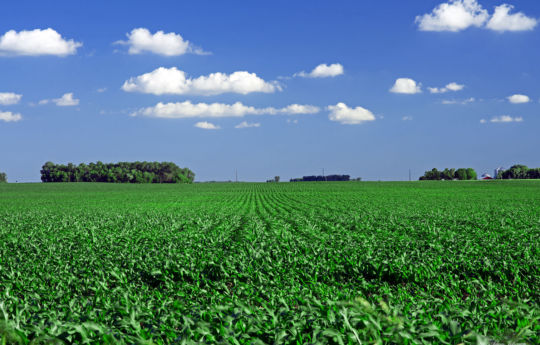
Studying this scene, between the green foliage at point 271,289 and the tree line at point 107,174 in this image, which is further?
the tree line at point 107,174

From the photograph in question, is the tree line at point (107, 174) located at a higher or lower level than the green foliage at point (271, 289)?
higher

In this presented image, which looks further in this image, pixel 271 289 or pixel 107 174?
pixel 107 174

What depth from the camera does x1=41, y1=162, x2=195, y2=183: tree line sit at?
178 m

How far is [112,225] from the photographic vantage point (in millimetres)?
26078

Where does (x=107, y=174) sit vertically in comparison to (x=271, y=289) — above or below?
above

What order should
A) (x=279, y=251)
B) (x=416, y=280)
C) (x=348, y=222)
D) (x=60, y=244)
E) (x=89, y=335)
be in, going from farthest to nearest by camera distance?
(x=348, y=222)
(x=60, y=244)
(x=279, y=251)
(x=416, y=280)
(x=89, y=335)

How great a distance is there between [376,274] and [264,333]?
8036 millimetres

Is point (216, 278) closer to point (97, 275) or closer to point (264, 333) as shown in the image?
point (97, 275)

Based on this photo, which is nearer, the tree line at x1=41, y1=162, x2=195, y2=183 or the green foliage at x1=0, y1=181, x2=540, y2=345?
the green foliage at x1=0, y1=181, x2=540, y2=345

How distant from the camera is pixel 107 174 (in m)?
178

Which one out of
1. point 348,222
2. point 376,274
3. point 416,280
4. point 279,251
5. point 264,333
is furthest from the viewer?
point 348,222

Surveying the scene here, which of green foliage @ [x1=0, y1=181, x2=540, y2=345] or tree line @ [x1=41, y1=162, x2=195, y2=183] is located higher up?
tree line @ [x1=41, y1=162, x2=195, y2=183]

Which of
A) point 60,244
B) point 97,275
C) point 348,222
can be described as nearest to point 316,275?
point 97,275

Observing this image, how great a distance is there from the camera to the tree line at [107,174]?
177875 millimetres
